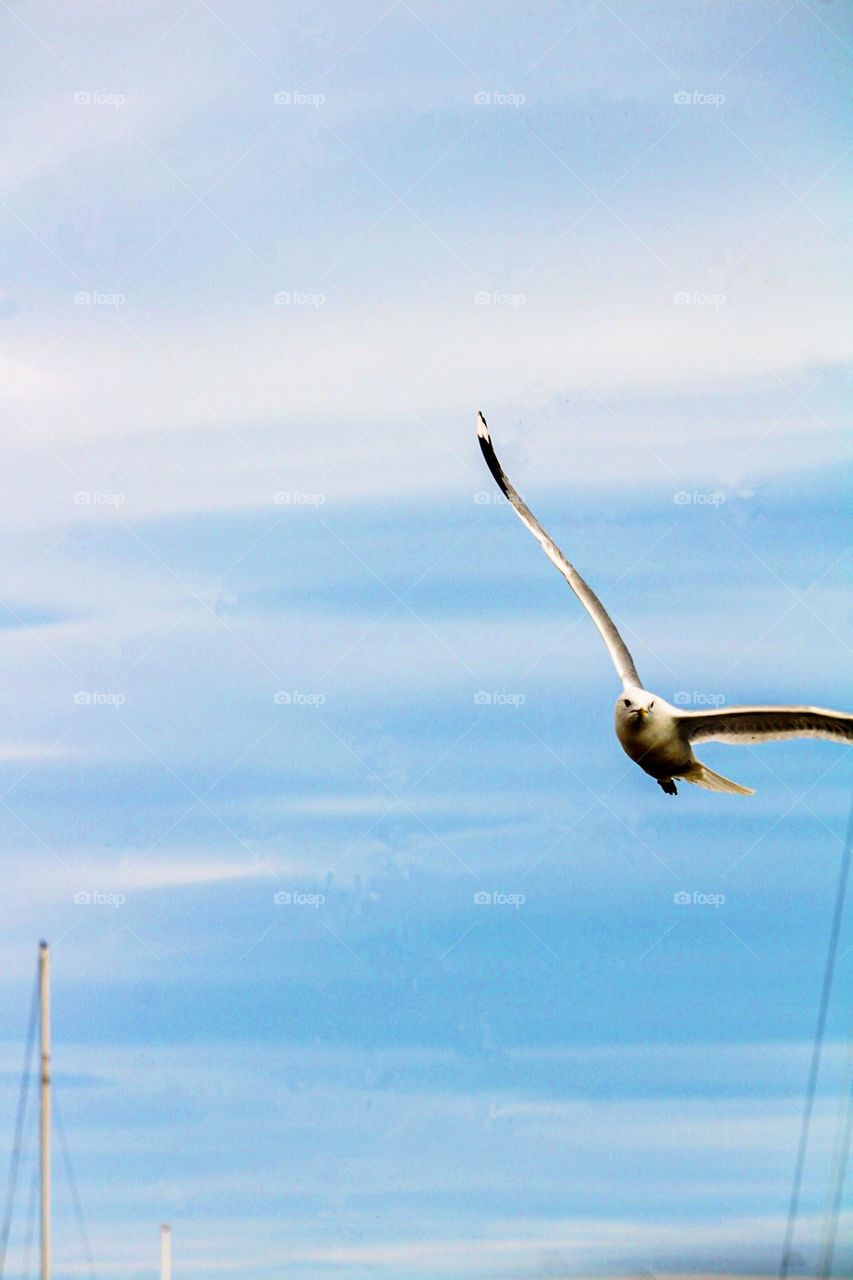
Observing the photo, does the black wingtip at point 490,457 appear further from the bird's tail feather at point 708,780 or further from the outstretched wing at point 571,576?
the bird's tail feather at point 708,780

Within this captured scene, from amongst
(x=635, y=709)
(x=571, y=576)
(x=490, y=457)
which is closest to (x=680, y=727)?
(x=635, y=709)

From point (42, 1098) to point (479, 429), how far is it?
9567 mm

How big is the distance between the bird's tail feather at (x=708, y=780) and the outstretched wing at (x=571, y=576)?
105 centimetres

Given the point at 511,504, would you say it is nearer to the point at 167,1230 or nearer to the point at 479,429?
the point at 479,429

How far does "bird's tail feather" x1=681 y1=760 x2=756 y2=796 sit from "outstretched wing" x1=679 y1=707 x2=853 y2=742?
523 millimetres

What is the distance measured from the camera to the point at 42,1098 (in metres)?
34.1

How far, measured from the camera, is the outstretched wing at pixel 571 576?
30062 millimetres

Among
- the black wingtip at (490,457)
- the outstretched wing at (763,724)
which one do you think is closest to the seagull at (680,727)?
the outstretched wing at (763,724)

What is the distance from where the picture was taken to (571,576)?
31312 mm

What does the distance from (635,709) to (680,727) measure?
Result: 51 cm

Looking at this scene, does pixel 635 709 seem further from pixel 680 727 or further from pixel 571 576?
pixel 571 576

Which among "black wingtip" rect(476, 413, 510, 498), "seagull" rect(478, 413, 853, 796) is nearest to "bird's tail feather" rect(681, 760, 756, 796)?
"seagull" rect(478, 413, 853, 796)

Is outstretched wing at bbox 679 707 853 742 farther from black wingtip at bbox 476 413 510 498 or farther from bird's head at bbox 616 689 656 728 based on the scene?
black wingtip at bbox 476 413 510 498

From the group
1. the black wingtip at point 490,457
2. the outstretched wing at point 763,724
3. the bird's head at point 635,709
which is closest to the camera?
the outstretched wing at point 763,724
